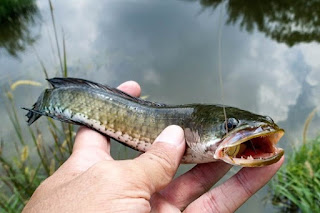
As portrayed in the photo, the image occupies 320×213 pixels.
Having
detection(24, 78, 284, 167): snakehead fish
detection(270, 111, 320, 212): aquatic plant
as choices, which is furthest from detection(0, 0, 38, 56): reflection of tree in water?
detection(270, 111, 320, 212): aquatic plant

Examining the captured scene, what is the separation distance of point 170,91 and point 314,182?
3.65 metres

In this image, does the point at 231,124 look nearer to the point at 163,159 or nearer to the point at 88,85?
the point at 163,159

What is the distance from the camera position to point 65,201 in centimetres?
168

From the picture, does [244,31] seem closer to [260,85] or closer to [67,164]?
[260,85]

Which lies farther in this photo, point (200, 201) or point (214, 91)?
point (214, 91)

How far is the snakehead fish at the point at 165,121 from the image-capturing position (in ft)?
6.40

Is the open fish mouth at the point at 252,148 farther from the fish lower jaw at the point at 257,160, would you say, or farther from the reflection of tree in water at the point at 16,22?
the reflection of tree in water at the point at 16,22

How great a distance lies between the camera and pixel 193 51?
26.4ft

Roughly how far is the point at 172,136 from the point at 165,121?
41 cm

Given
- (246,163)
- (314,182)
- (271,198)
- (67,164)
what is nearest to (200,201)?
(246,163)

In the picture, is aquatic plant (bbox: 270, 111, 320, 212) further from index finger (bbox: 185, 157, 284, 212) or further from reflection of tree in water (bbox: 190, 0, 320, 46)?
reflection of tree in water (bbox: 190, 0, 320, 46)

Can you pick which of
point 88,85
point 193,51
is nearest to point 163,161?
point 88,85

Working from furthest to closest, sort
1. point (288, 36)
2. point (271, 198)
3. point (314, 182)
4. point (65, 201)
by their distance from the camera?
point (288, 36), point (271, 198), point (314, 182), point (65, 201)

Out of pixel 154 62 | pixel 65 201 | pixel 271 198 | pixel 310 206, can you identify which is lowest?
pixel 271 198
